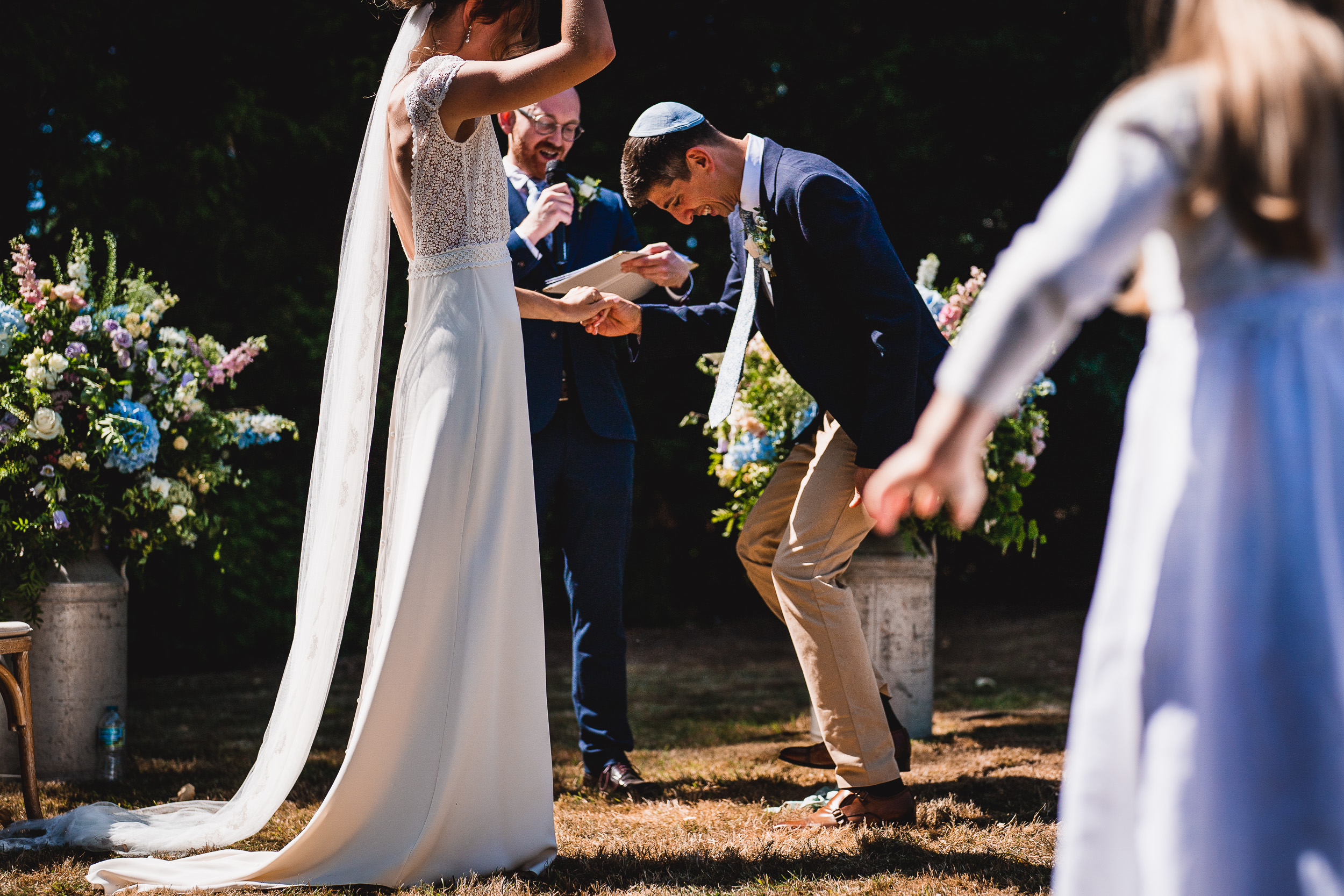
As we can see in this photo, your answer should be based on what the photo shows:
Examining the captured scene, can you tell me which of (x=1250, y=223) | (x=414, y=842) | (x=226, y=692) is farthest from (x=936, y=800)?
(x=226, y=692)

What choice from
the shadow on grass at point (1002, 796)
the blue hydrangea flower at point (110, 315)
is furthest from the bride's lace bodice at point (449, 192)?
the shadow on grass at point (1002, 796)

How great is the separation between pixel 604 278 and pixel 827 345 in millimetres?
939

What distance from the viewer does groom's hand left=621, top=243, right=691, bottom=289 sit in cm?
378

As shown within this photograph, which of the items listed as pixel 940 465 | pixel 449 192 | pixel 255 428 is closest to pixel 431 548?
pixel 449 192

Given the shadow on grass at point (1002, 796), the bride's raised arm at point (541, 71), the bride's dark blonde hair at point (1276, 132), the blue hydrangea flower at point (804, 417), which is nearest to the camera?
the bride's dark blonde hair at point (1276, 132)

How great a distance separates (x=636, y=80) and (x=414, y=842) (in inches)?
269

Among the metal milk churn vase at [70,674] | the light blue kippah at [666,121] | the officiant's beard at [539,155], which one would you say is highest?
the officiant's beard at [539,155]

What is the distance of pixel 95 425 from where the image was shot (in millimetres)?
4141

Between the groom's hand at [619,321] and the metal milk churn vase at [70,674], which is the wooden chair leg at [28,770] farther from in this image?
the groom's hand at [619,321]

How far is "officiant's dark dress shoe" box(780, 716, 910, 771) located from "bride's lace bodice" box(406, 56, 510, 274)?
2.08 meters

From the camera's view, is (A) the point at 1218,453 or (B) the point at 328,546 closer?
(A) the point at 1218,453

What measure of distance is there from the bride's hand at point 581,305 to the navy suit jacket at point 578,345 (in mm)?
317

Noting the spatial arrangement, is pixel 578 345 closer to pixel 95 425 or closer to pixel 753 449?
pixel 753 449

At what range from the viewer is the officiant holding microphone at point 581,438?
387 centimetres
